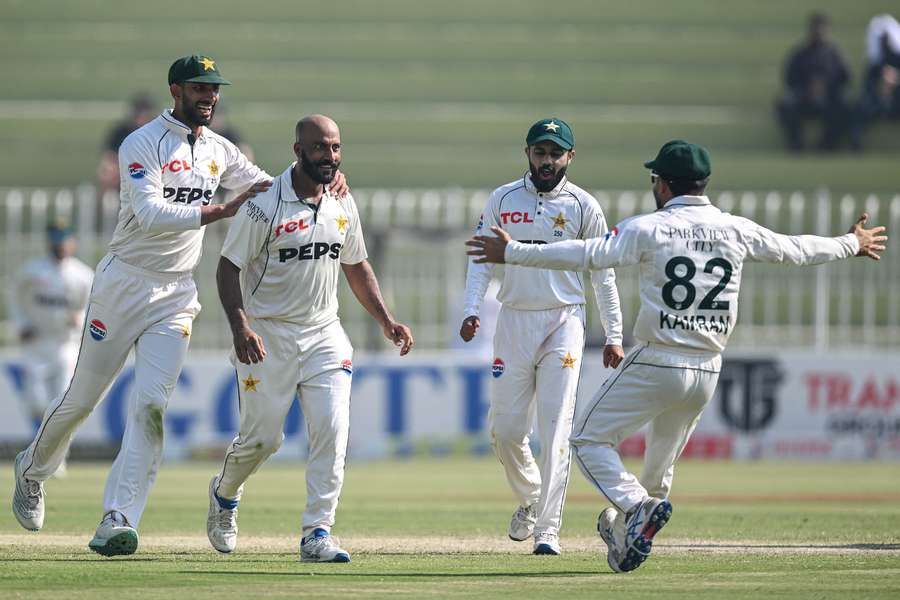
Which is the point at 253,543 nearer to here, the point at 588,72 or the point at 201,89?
the point at 201,89

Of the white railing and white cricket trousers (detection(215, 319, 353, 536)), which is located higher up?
white cricket trousers (detection(215, 319, 353, 536))

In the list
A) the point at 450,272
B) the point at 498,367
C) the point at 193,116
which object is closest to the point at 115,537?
the point at 193,116

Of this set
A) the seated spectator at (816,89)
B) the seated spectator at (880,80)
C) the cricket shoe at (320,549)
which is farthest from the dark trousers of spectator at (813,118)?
the cricket shoe at (320,549)

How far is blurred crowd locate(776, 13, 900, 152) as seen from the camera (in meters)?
21.7

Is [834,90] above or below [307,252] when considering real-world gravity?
above

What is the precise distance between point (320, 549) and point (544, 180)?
2.47m

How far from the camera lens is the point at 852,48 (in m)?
25.0

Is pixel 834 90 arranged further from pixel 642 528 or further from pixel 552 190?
pixel 642 528

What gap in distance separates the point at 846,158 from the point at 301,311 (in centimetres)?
1591

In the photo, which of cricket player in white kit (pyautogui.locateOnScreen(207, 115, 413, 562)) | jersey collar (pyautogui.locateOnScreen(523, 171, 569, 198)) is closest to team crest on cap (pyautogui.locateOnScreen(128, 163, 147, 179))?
cricket player in white kit (pyautogui.locateOnScreen(207, 115, 413, 562))

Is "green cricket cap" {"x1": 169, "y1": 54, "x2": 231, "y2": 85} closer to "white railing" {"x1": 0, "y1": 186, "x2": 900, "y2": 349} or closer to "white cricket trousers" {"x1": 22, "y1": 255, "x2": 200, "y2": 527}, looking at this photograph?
"white cricket trousers" {"x1": 22, "y1": 255, "x2": 200, "y2": 527}

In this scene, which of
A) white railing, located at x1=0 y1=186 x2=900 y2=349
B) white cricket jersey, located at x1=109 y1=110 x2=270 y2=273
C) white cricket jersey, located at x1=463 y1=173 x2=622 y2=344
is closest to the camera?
white cricket jersey, located at x1=109 y1=110 x2=270 y2=273

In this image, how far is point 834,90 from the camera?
22375 millimetres

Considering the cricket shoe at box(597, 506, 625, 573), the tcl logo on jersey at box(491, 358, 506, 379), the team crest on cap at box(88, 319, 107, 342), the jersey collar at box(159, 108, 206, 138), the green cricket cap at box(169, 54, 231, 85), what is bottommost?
the cricket shoe at box(597, 506, 625, 573)
